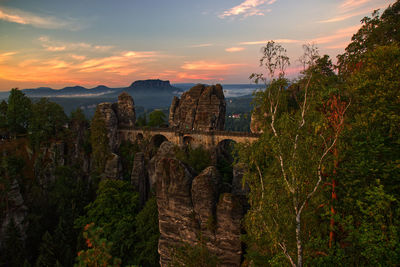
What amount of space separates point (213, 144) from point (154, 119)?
22.8 meters

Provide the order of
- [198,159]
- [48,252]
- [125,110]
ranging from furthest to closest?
1. [125,110]
2. [198,159]
3. [48,252]

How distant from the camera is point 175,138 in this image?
4947 cm

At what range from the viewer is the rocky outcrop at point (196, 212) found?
19797 millimetres

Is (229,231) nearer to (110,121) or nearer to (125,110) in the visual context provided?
(110,121)

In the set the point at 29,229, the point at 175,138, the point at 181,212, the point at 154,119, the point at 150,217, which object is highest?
the point at 154,119

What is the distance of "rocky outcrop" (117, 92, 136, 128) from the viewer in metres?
55.2

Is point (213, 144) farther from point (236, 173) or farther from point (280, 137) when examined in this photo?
point (280, 137)

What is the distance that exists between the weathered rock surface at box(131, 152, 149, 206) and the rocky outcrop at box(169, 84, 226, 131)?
1245 centimetres

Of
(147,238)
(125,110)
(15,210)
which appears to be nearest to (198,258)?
(147,238)

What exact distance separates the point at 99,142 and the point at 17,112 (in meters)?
17.7

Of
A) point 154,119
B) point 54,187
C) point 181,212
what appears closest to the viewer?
point 181,212

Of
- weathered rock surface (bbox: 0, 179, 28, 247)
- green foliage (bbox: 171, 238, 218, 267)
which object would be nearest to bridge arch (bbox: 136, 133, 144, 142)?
weathered rock surface (bbox: 0, 179, 28, 247)

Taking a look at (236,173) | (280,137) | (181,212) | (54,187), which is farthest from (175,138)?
(280,137)

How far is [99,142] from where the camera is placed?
47.9 meters
